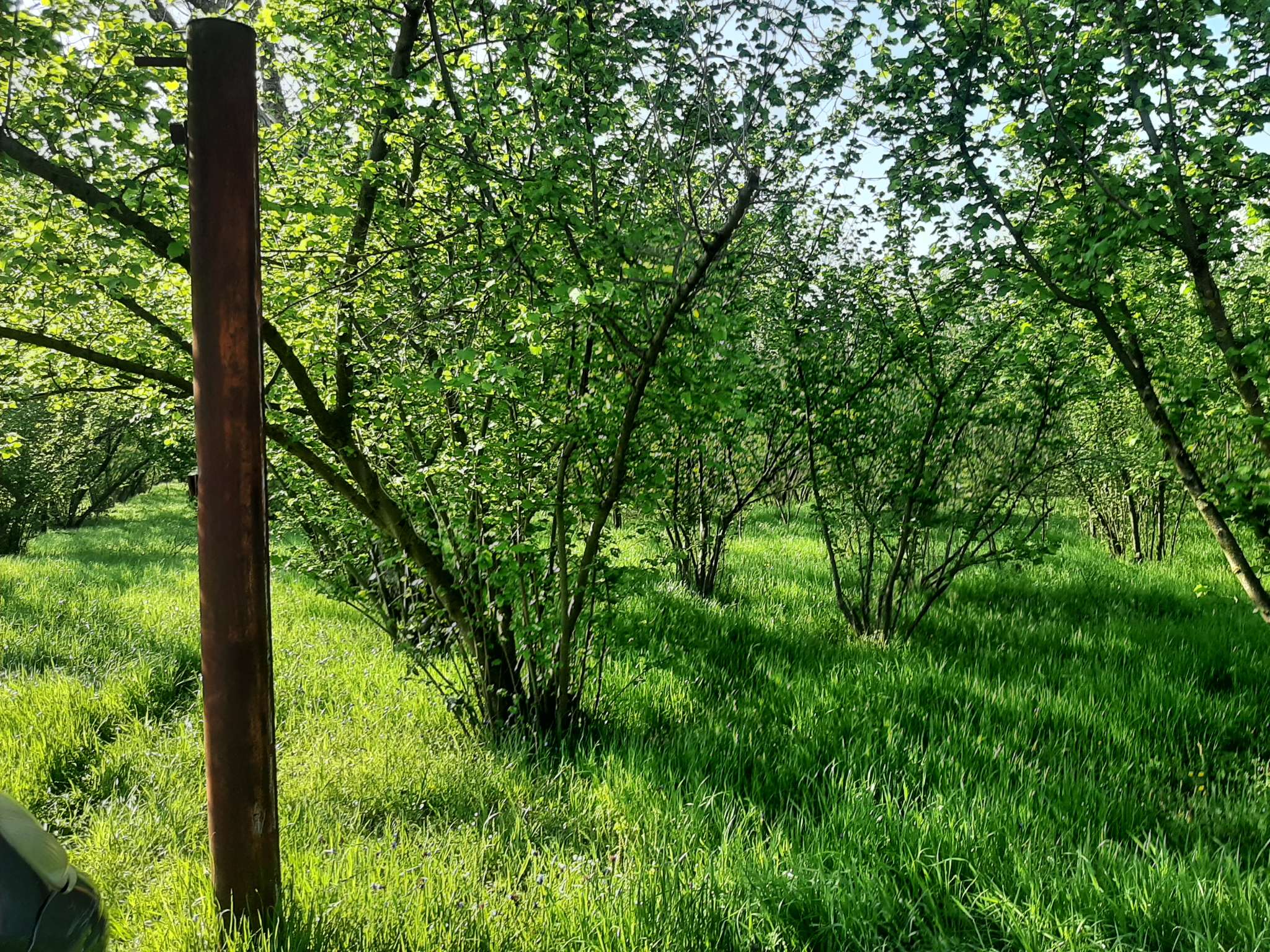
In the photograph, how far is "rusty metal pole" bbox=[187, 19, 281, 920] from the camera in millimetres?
1817

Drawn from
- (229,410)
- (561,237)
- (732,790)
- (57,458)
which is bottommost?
(732,790)

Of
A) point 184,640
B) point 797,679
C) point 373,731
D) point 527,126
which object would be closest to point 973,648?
point 797,679

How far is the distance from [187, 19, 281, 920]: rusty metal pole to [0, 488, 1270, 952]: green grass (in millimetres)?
702

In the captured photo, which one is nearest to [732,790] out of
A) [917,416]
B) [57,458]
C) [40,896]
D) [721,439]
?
[40,896]

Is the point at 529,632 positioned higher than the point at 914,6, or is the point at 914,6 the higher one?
the point at 914,6

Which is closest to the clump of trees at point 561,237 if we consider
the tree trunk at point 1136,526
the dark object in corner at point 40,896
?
the dark object in corner at point 40,896

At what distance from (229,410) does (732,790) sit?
2.45 m

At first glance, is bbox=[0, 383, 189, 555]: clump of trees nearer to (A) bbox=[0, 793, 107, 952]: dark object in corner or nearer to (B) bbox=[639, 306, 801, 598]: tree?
(B) bbox=[639, 306, 801, 598]: tree

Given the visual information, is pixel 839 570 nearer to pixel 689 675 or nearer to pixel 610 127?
pixel 689 675

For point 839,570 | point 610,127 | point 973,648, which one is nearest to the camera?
point 610,127

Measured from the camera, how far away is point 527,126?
321cm

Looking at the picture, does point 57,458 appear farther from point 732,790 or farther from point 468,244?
point 732,790

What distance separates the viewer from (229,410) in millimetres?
1872

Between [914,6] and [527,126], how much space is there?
6.15ft
